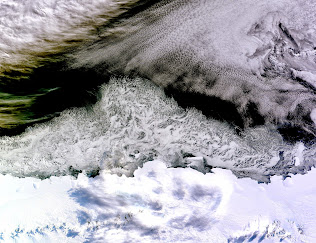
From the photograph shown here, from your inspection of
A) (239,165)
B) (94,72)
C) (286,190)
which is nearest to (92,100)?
(94,72)

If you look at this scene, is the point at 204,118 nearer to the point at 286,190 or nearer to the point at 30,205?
the point at 286,190

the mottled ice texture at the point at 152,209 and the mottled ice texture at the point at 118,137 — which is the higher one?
the mottled ice texture at the point at 118,137

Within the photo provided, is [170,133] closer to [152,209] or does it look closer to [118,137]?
[118,137]

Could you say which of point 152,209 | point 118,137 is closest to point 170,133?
point 118,137

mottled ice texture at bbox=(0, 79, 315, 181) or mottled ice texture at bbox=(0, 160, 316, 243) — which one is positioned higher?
mottled ice texture at bbox=(0, 79, 315, 181)
